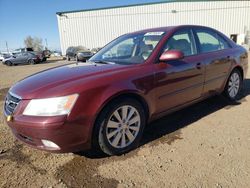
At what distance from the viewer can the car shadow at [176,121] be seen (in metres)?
3.43

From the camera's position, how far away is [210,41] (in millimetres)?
4414

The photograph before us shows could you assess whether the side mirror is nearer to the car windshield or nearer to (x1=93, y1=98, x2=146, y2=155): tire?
the car windshield

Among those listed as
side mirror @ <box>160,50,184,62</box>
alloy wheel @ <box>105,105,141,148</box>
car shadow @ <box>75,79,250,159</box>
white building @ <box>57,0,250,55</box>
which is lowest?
car shadow @ <box>75,79,250,159</box>

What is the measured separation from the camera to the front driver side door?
3.36 meters

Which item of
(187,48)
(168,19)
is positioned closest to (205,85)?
(187,48)

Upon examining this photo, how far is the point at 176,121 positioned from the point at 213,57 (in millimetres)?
1261

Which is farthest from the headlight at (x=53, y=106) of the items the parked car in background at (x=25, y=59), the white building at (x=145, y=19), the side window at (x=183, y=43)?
the white building at (x=145, y=19)

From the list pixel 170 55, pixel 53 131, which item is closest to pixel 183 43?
pixel 170 55

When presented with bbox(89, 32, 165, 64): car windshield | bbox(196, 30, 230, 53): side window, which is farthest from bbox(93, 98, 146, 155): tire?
bbox(196, 30, 230, 53): side window

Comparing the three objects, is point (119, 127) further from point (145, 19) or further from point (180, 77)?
point (145, 19)

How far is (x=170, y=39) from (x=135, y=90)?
112 centimetres

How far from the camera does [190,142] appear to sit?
10.9 ft

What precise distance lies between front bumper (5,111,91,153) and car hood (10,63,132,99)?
26 centimetres

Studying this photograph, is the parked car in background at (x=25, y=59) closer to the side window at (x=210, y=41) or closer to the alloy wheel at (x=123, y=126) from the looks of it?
the side window at (x=210, y=41)
